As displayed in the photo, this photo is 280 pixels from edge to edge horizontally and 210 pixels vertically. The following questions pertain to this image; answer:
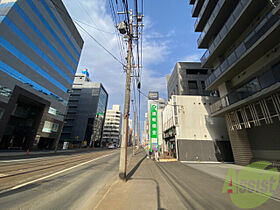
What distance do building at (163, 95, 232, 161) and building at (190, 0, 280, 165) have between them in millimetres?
2319

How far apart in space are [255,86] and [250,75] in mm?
2000

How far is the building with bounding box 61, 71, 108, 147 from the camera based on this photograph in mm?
51312

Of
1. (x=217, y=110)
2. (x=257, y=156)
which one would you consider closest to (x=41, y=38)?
(x=217, y=110)

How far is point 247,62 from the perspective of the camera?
10836 mm

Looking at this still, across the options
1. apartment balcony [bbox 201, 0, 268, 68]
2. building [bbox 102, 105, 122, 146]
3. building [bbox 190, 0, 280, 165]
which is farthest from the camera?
building [bbox 102, 105, 122, 146]

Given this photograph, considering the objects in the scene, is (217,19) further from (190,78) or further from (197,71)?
(197,71)

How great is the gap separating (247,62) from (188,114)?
27.9ft

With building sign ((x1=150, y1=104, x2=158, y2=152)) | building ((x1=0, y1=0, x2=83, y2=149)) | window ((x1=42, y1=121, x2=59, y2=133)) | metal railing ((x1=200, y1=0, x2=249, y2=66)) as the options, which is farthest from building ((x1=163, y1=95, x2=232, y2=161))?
window ((x1=42, y1=121, x2=59, y2=133))

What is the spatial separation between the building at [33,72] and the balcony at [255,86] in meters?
25.4

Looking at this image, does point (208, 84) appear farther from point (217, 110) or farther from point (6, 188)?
point (6, 188)

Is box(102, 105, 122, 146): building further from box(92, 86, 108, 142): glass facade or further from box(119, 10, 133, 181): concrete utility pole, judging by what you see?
box(119, 10, 133, 181): concrete utility pole

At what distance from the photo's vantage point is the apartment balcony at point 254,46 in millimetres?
8102

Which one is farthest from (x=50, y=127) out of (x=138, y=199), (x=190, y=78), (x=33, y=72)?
(x=190, y=78)

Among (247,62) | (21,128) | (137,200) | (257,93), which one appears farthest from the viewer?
(21,128)
